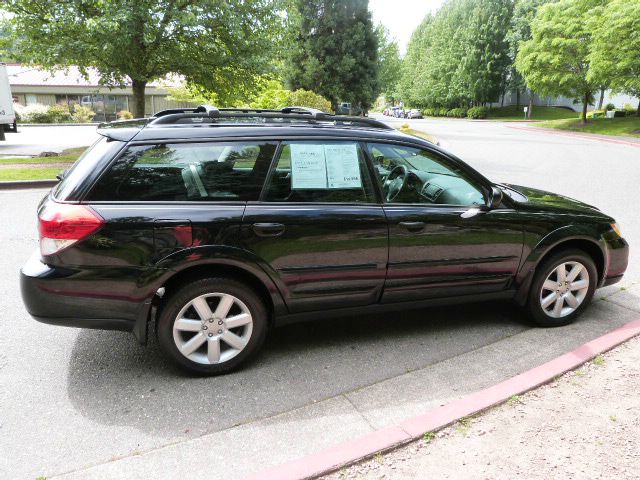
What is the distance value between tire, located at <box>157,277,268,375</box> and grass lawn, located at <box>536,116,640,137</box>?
3091cm

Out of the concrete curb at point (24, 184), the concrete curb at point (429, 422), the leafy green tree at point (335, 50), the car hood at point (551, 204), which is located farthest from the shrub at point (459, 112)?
the concrete curb at point (429, 422)

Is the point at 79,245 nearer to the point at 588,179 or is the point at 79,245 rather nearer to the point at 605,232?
the point at 605,232

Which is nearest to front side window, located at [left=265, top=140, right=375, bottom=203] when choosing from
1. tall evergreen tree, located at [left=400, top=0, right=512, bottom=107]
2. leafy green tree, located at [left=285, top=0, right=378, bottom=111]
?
leafy green tree, located at [left=285, top=0, right=378, bottom=111]

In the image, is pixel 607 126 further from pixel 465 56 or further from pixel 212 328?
pixel 212 328

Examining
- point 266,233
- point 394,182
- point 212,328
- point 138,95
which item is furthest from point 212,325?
point 138,95

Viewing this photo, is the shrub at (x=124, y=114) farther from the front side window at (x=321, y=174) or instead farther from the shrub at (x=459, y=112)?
the shrub at (x=459, y=112)

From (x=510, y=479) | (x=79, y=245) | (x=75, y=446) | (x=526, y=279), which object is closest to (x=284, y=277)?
(x=79, y=245)

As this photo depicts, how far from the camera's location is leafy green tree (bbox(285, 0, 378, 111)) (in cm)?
3234

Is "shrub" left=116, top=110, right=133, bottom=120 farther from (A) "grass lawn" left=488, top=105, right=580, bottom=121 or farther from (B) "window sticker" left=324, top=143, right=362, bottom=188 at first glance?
(A) "grass lawn" left=488, top=105, right=580, bottom=121

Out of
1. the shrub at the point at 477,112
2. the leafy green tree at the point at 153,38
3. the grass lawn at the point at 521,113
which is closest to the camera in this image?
the leafy green tree at the point at 153,38

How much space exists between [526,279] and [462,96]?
59.8m

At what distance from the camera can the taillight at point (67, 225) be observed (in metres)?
2.88

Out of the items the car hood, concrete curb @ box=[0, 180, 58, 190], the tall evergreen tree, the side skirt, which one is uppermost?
the tall evergreen tree

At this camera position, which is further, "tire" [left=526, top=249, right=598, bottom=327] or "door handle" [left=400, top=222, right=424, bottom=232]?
"tire" [left=526, top=249, right=598, bottom=327]
